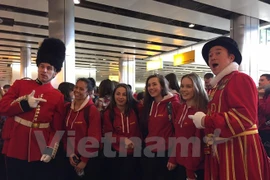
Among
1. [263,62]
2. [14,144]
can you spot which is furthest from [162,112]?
[263,62]

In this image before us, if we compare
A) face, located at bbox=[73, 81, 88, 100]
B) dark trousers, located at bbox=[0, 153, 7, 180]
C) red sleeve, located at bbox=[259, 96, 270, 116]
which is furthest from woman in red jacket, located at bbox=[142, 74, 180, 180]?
dark trousers, located at bbox=[0, 153, 7, 180]

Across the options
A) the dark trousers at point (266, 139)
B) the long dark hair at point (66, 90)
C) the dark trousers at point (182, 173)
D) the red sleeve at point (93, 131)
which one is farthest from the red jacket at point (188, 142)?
the dark trousers at point (266, 139)

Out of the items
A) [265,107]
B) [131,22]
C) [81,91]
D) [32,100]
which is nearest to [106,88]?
[81,91]

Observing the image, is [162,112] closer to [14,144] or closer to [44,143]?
[44,143]

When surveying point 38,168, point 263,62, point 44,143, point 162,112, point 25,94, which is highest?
point 263,62

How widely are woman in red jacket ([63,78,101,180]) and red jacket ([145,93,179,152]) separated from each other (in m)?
0.58

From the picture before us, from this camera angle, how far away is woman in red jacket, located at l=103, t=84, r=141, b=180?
2.88m

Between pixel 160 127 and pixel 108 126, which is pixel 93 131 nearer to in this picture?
pixel 108 126

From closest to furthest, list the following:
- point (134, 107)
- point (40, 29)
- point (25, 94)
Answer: point (25, 94) → point (134, 107) → point (40, 29)

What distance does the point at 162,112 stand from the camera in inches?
108

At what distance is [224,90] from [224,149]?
0.44 meters

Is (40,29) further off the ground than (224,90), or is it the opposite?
(40,29)

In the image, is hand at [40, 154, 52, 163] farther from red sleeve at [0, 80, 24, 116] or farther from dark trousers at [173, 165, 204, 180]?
dark trousers at [173, 165, 204, 180]

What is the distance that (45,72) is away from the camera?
2240mm
